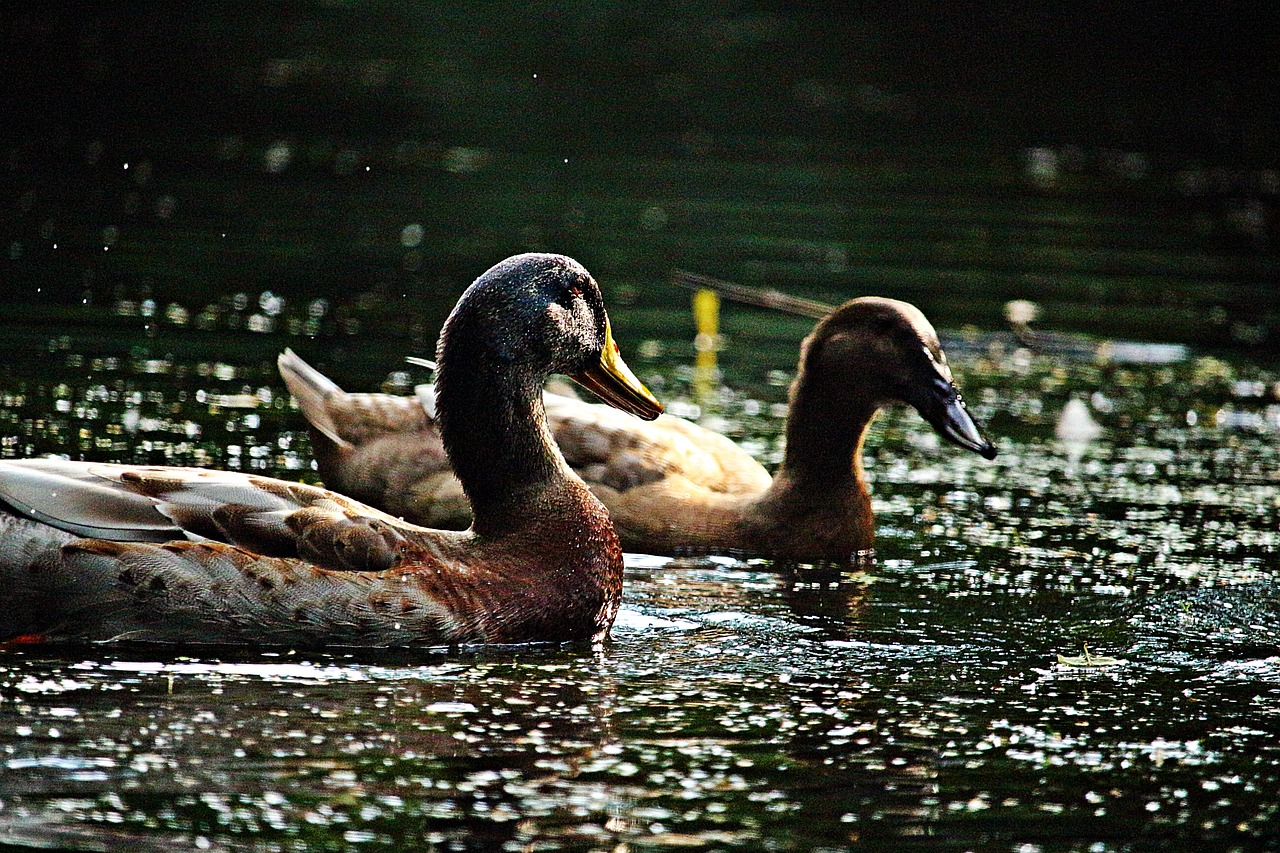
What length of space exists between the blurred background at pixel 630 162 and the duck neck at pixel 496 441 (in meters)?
5.45

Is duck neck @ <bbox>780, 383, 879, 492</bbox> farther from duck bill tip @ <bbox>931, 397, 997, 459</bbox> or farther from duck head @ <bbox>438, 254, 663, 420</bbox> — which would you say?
duck head @ <bbox>438, 254, 663, 420</bbox>

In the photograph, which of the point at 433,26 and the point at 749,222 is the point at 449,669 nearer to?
the point at 749,222

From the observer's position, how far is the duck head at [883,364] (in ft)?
28.6

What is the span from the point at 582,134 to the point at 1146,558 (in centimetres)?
1567

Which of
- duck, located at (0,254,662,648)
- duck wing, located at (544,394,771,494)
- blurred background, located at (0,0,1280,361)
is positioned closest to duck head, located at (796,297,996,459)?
duck wing, located at (544,394,771,494)

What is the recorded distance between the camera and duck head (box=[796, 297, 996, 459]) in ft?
28.6

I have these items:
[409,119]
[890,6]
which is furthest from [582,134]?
[890,6]

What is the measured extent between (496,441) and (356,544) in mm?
710

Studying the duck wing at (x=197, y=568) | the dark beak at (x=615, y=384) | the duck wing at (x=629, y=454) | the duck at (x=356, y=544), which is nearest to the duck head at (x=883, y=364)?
the duck wing at (x=629, y=454)

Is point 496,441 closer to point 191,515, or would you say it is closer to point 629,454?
point 191,515

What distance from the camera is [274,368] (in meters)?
11.7

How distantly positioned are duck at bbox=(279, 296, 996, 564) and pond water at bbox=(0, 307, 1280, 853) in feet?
0.99

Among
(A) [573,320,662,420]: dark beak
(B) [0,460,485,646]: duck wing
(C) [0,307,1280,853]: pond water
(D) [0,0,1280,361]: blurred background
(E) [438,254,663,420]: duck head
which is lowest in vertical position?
(C) [0,307,1280,853]: pond water

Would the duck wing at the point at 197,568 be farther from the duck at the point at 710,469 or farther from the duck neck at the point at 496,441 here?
the duck at the point at 710,469
